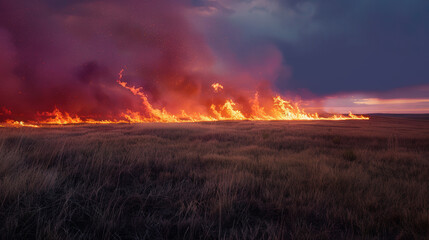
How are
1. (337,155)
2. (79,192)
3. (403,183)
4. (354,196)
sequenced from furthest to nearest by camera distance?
(337,155) < (403,183) < (354,196) < (79,192)

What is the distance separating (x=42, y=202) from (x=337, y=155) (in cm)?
1003

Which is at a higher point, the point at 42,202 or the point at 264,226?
the point at 42,202

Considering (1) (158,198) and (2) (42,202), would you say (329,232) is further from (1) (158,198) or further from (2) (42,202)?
(2) (42,202)

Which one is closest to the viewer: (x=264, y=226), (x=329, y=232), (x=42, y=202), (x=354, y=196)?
(x=329, y=232)

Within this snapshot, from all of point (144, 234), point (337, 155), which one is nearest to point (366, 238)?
point (144, 234)

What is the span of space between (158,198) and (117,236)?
125 cm

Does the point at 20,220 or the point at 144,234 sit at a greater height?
the point at 20,220

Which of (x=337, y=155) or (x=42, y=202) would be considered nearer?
(x=42, y=202)

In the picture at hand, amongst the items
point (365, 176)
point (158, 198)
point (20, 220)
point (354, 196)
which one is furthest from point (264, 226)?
point (365, 176)

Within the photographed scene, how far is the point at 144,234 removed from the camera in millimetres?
2654

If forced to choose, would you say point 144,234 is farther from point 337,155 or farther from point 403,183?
point 337,155

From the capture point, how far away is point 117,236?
100 inches

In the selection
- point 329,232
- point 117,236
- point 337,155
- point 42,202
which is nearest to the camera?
point 117,236

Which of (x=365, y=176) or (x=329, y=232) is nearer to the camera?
(x=329, y=232)
